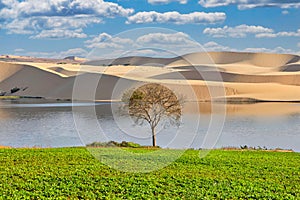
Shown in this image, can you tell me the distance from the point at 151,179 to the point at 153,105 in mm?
16879

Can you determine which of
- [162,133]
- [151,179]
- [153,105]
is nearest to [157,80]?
[162,133]

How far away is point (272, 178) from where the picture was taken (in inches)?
716

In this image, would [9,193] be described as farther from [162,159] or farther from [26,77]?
[26,77]

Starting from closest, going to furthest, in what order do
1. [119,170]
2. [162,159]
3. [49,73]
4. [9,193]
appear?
[9,193]
[119,170]
[162,159]
[49,73]

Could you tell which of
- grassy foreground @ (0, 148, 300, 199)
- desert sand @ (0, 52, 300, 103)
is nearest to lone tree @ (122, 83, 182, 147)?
grassy foreground @ (0, 148, 300, 199)

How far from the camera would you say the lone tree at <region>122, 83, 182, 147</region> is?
33.3 metres

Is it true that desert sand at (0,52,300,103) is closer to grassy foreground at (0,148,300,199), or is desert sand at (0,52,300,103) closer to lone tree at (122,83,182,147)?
lone tree at (122,83,182,147)

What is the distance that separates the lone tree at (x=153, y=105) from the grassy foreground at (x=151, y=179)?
10.9 meters

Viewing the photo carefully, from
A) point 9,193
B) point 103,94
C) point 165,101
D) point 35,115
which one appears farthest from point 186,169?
point 103,94

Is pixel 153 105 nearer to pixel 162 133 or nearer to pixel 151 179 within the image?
pixel 162 133

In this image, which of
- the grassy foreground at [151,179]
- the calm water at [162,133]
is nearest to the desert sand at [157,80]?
the calm water at [162,133]

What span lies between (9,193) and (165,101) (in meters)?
20.3

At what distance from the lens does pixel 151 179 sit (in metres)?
17.1

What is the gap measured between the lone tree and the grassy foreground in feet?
35.6
